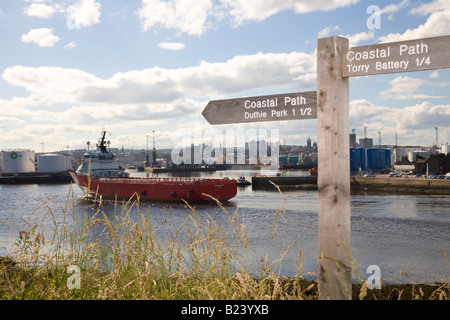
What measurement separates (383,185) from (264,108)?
49.0 m

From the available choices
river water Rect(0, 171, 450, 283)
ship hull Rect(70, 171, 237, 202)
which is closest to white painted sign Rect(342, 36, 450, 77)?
river water Rect(0, 171, 450, 283)

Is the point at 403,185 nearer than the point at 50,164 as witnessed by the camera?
Yes

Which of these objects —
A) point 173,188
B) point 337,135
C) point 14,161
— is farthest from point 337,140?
point 14,161

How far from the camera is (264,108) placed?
12.5 feet

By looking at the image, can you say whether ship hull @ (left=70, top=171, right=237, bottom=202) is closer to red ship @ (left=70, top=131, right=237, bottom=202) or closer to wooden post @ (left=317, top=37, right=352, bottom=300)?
red ship @ (left=70, top=131, right=237, bottom=202)

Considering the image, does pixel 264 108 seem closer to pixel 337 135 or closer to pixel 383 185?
pixel 337 135

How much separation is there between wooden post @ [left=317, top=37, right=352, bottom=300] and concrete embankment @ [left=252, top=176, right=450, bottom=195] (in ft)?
117

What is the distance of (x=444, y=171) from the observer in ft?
193

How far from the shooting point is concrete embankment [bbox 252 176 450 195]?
4334 centimetres

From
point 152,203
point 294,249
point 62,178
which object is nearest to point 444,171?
point 152,203

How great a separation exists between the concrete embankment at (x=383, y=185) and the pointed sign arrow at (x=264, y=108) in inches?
1381

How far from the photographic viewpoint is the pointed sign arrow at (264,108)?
11.9ft
